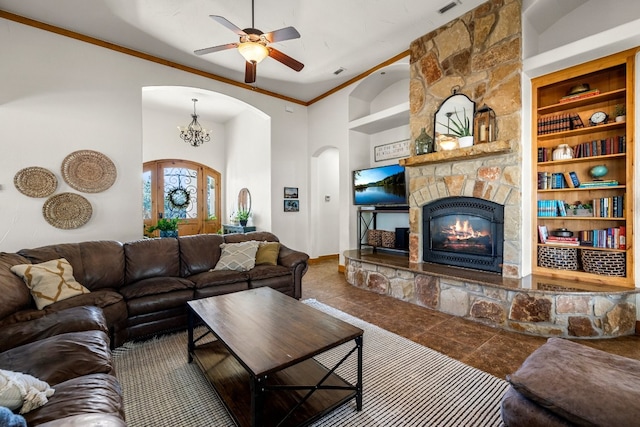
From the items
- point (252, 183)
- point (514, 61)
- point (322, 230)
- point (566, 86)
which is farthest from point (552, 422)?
point (252, 183)

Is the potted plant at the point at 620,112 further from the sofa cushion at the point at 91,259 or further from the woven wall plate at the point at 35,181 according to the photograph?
the woven wall plate at the point at 35,181

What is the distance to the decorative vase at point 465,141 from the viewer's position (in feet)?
11.1

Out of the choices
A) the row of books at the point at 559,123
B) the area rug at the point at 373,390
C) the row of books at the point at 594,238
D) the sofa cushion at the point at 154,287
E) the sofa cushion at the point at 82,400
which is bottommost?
the area rug at the point at 373,390

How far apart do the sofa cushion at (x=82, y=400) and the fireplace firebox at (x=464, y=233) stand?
363 centimetres

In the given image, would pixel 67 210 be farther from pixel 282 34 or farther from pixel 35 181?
pixel 282 34

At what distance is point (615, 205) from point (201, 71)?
5872 mm

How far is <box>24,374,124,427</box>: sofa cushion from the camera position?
3.57 feet

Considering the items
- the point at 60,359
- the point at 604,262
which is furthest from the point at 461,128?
the point at 60,359

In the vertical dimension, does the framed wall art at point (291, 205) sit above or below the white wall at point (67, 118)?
below

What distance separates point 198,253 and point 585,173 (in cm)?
460

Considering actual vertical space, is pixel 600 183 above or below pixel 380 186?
below

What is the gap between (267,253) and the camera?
3795 mm

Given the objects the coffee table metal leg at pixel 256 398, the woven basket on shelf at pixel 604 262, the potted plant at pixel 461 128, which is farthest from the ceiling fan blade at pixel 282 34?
the woven basket on shelf at pixel 604 262

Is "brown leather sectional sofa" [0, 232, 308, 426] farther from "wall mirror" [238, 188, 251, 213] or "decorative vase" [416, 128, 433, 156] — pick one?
"wall mirror" [238, 188, 251, 213]
